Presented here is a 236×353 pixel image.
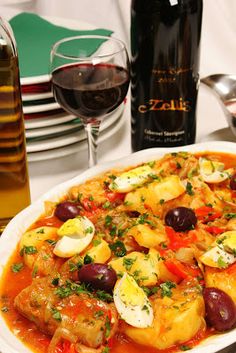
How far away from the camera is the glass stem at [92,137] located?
8.10ft

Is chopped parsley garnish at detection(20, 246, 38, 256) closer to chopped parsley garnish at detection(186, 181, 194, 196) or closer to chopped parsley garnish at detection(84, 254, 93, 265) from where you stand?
chopped parsley garnish at detection(84, 254, 93, 265)

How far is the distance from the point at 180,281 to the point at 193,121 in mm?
940

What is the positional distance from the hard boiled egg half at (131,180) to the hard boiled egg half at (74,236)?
0.64 ft

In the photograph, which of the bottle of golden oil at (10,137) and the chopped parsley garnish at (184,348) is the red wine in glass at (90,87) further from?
the chopped parsley garnish at (184,348)

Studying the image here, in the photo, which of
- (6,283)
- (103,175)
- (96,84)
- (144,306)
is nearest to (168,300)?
(144,306)

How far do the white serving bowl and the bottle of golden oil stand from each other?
0.32ft

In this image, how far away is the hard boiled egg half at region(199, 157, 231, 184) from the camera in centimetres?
221

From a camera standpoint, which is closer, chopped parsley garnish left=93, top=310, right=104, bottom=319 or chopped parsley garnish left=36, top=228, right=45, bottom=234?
chopped parsley garnish left=93, top=310, right=104, bottom=319

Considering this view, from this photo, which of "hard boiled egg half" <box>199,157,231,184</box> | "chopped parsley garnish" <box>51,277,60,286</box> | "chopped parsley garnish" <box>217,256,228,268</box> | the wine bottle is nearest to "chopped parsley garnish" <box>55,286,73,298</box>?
"chopped parsley garnish" <box>51,277,60,286</box>

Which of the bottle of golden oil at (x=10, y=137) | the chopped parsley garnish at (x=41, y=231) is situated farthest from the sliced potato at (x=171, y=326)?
the bottle of golden oil at (x=10, y=137)

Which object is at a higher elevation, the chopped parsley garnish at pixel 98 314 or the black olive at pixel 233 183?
the chopped parsley garnish at pixel 98 314

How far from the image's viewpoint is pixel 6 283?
1.86 meters

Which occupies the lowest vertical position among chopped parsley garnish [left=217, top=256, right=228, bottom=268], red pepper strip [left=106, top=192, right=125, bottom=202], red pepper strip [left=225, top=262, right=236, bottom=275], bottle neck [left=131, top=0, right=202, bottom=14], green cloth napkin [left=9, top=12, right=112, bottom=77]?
red pepper strip [left=106, top=192, right=125, bottom=202]

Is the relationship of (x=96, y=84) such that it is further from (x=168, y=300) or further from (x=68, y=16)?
(x=68, y=16)
